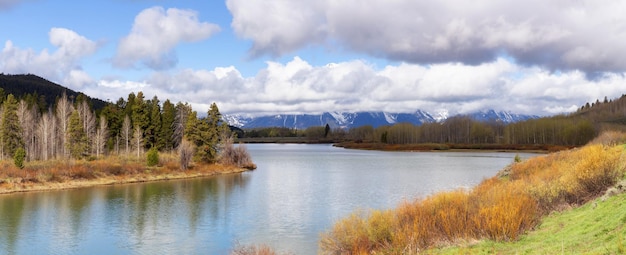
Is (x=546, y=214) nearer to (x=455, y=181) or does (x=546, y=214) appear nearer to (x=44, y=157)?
(x=455, y=181)

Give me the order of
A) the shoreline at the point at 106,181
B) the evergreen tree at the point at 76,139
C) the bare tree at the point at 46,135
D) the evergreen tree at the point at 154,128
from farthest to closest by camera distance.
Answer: the evergreen tree at the point at 154,128 → the bare tree at the point at 46,135 → the evergreen tree at the point at 76,139 → the shoreline at the point at 106,181

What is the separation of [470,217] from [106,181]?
191 feet

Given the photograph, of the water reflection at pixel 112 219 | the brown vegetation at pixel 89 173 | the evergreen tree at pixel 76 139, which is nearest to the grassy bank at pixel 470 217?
the water reflection at pixel 112 219

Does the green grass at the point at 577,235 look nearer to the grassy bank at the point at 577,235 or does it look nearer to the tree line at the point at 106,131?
the grassy bank at the point at 577,235

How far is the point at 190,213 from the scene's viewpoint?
41.4 meters

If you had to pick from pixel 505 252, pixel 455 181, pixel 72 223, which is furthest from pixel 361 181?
pixel 505 252

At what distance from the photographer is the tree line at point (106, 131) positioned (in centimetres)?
7950

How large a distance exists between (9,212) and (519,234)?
42.3 m

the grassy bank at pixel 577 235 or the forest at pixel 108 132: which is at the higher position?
the forest at pixel 108 132

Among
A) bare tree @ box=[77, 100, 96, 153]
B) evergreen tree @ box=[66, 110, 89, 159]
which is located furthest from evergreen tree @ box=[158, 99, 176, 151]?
evergreen tree @ box=[66, 110, 89, 159]

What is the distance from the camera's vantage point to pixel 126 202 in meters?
48.0

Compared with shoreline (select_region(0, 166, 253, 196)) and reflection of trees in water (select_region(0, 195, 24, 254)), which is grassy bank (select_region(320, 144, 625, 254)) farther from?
shoreline (select_region(0, 166, 253, 196))

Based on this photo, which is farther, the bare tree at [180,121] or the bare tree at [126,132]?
the bare tree at [180,121]

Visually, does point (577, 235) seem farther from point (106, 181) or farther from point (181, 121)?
point (181, 121)
